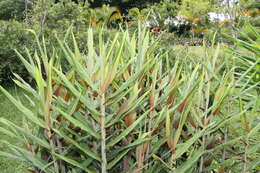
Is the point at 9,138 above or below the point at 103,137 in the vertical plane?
below

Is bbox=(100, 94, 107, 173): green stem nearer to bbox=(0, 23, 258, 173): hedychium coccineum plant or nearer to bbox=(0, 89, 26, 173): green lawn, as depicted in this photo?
bbox=(0, 23, 258, 173): hedychium coccineum plant

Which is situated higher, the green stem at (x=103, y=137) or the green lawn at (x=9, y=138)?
the green stem at (x=103, y=137)

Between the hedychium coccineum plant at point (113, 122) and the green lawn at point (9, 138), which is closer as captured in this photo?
the hedychium coccineum plant at point (113, 122)

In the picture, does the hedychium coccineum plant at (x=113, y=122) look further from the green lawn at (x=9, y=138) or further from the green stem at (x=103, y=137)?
the green lawn at (x=9, y=138)

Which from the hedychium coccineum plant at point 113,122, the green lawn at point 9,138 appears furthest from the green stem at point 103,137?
the green lawn at point 9,138

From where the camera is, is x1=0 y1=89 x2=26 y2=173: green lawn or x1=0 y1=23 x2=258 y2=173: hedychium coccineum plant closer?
x1=0 y1=23 x2=258 y2=173: hedychium coccineum plant

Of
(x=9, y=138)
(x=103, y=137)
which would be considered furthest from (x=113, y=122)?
(x=9, y=138)

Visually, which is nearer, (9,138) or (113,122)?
(113,122)

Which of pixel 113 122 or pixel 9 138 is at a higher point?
pixel 113 122

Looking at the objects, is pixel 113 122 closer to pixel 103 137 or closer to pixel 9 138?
pixel 103 137

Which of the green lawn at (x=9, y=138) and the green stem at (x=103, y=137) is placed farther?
the green lawn at (x=9, y=138)

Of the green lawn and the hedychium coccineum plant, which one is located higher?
the hedychium coccineum plant

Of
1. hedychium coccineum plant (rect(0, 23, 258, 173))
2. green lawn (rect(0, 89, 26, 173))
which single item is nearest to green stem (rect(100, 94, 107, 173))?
hedychium coccineum plant (rect(0, 23, 258, 173))

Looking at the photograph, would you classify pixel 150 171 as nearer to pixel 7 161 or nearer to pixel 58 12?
pixel 7 161
